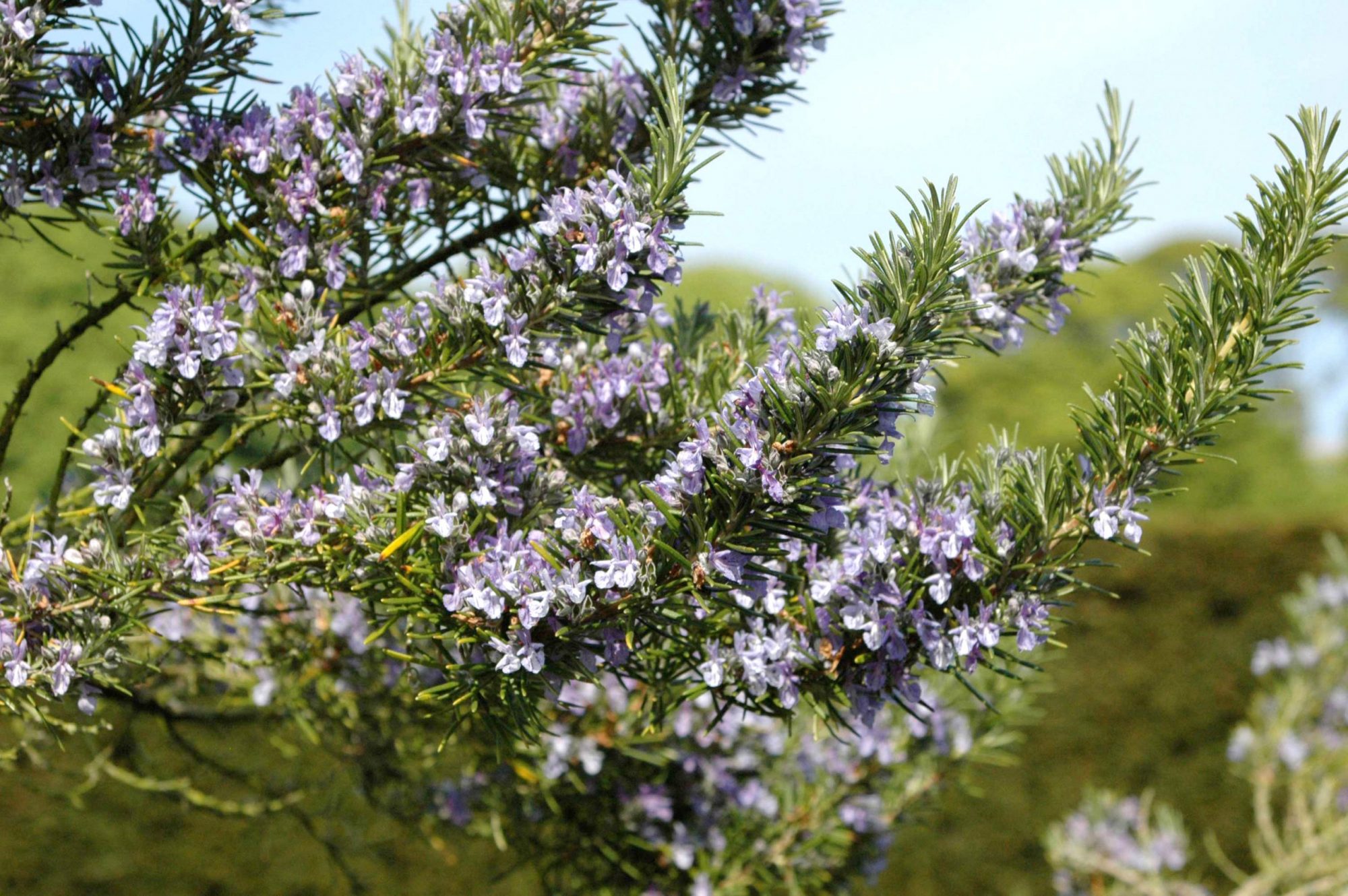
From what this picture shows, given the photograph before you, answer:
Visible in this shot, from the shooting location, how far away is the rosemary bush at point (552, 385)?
145cm

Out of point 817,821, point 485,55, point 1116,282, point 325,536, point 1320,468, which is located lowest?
point 817,821

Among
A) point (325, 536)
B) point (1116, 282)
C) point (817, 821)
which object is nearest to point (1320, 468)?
point (1116, 282)

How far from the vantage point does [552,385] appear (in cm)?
198

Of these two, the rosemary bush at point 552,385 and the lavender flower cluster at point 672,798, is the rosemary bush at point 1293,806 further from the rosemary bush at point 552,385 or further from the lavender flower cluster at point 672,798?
the rosemary bush at point 552,385

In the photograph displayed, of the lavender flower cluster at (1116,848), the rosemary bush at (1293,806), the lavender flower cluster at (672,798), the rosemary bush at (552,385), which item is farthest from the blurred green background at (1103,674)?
the rosemary bush at (552,385)

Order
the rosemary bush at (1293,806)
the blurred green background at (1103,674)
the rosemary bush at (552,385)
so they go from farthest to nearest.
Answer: the blurred green background at (1103,674) < the rosemary bush at (1293,806) < the rosemary bush at (552,385)

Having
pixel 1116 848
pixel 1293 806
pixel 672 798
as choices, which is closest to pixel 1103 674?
pixel 1293 806

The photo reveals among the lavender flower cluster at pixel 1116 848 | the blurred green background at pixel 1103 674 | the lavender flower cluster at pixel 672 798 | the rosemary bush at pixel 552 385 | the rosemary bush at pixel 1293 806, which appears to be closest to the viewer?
the rosemary bush at pixel 552 385

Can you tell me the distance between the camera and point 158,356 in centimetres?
159

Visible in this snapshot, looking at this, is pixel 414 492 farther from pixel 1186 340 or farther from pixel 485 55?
pixel 1186 340

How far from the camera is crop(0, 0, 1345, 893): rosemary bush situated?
1454 millimetres

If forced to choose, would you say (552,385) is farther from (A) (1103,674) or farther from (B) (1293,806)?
(A) (1103,674)

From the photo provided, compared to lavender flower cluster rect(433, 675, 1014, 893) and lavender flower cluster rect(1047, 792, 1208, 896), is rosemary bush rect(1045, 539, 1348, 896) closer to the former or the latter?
lavender flower cluster rect(1047, 792, 1208, 896)

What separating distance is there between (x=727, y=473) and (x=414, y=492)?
539 mm
